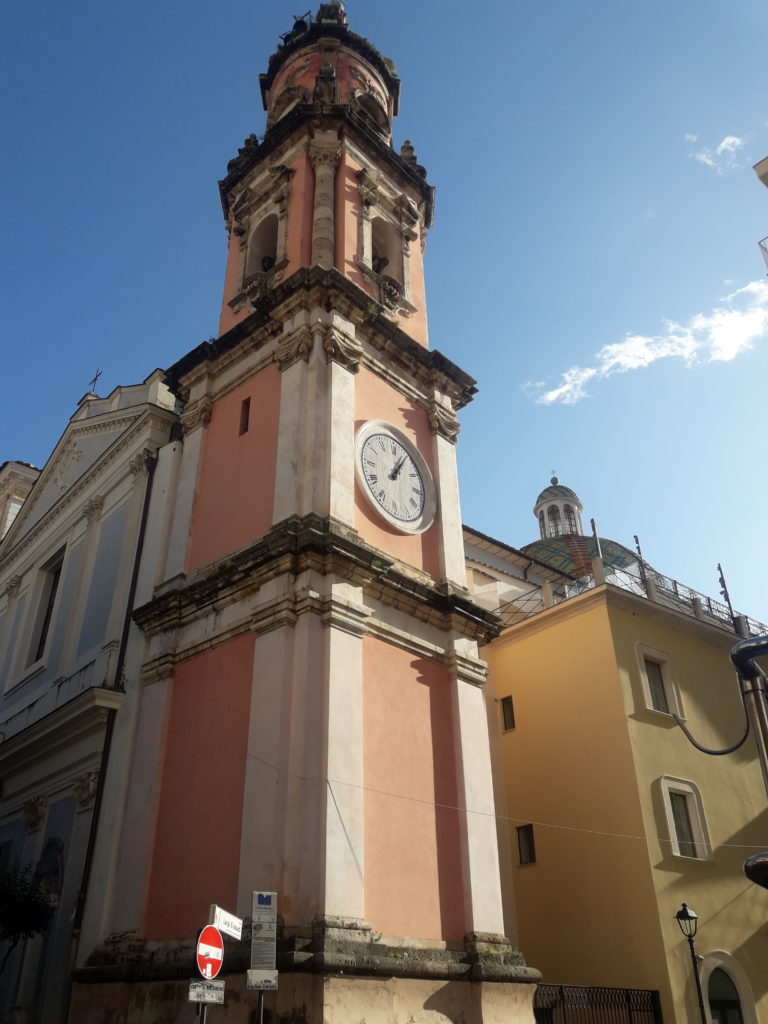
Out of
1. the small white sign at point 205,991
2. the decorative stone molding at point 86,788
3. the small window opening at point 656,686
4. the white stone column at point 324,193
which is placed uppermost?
the white stone column at point 324,193

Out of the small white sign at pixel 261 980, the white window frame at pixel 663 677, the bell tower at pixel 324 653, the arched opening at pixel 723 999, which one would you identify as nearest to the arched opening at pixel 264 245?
the bell tower at pixel 324 653

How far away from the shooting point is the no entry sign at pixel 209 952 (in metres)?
7.24

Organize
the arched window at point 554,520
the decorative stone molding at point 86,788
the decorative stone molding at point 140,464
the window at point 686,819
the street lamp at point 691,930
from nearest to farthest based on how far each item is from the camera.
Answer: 1. the decorative stone molding at point 86,788
2. the street lamp at point 691,930
3. the window at point 686,819
4. the decorative stone molding at point 140,464
5. the arched window at point 554,520

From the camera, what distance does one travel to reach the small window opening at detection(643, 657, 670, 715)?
17.3m

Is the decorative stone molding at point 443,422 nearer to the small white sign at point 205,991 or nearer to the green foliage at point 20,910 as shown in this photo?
the green foliage at point 20,910

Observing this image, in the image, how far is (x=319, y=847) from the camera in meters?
9.78

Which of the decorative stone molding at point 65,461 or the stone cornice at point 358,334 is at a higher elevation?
the decorative stone molding at point 65,461

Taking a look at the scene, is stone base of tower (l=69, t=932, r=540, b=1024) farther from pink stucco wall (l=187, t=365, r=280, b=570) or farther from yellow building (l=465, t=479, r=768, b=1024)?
pink stucco wall (l=187, t=365, r=280, b=570)

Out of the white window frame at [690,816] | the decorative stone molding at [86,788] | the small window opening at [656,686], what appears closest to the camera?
the decorative stone molding at [86,788]

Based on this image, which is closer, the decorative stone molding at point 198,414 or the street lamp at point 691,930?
the street lamp at point 691,930

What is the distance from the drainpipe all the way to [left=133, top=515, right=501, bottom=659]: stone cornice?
0.79 m

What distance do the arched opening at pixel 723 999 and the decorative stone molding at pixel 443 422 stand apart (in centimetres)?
1036

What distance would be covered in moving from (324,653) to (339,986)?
12.3ft

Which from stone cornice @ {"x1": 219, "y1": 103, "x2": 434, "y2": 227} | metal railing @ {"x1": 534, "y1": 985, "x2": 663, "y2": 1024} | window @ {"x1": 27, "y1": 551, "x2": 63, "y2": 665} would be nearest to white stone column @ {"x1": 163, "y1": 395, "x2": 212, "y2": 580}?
window @ {"x1": 27, "y1": 551, "x2": 63, "y2": 665}
